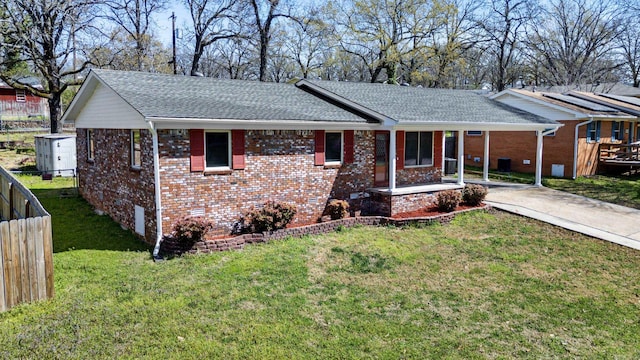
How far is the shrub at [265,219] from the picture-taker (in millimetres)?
10828

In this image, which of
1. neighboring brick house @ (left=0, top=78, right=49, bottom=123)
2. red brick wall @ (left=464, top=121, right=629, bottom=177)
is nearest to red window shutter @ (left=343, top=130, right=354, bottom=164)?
red brick wall @ (left=464, top=121, right=629, bottom=177)

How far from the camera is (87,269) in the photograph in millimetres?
8703

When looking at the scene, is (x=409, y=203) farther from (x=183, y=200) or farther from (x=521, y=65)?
(x=521, y=65)

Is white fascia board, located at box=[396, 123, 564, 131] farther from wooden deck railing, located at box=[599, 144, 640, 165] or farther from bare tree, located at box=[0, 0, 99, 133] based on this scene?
bare tree, located at box=[0, 0, 99, 133]

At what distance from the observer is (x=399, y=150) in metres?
14.2

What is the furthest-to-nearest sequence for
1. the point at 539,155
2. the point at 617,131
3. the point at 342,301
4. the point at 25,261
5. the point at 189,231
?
the point at 617,131 < the point at 539,155 < the point at 189,231 < the point at 342,301 < the point at 25,261

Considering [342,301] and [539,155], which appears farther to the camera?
[539,155]

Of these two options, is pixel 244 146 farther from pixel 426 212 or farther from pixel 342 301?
pixel 426 212

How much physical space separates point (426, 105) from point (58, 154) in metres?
16.0

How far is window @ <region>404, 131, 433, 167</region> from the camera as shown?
1448 centimetres

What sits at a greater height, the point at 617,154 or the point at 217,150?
the point at 217,150

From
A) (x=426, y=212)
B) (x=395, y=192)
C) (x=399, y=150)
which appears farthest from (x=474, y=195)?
(x=395, y=192)

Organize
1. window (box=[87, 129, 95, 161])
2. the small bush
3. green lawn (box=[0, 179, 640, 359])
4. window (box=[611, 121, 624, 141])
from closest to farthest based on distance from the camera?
green lawn (box=[0, 179, 640, 359]) → the small bush → window (box=[87, 129, 95, 161]) → window (box=[611, 121, 624, 141])

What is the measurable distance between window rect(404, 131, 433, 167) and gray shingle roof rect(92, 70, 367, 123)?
2.28 meters
